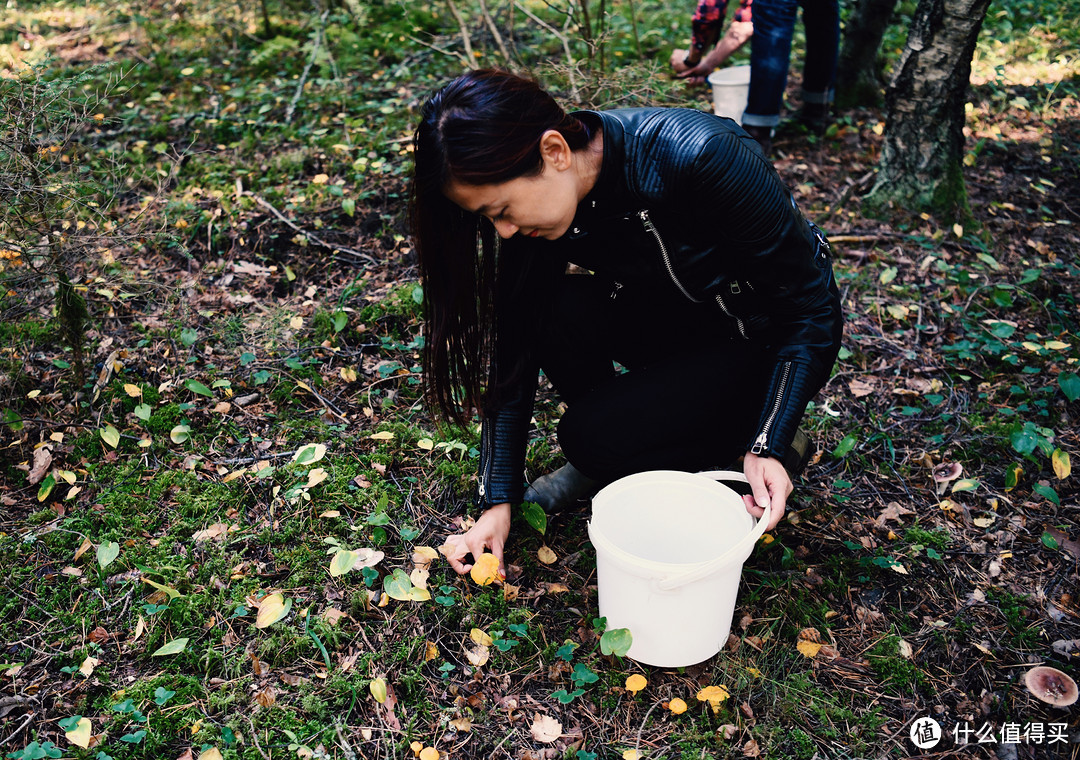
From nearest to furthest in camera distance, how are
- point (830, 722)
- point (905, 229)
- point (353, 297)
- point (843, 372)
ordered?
point (830, 722), point (843, 372), point (353, 297), point (905, 229)

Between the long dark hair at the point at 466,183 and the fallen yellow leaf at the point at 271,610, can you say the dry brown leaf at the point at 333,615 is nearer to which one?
the fallen yellow leaf at the point at 271,610

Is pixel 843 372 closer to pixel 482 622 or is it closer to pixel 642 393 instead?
pixel 642 393

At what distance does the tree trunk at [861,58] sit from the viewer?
454cm

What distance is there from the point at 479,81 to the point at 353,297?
1682 mm

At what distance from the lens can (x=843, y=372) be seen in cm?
288

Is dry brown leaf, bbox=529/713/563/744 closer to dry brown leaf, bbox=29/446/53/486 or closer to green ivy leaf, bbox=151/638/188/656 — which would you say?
green ivy leaf, bbox=151/638/188/656

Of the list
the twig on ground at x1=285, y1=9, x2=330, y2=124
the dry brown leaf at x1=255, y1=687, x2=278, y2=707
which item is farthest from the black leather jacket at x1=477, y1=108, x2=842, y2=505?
the twig on ground at x1=285, y1=9, x2=330, y2=124

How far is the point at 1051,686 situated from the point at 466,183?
171 centimetres

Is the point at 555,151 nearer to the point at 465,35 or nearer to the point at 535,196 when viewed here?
the point at 535,196

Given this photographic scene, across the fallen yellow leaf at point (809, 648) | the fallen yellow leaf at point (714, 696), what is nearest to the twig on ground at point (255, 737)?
the fallen yellow leaf at point (714, 696)

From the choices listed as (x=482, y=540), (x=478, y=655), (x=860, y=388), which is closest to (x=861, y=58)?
(x=860, y=388)

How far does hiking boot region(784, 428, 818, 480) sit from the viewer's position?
7.18ft

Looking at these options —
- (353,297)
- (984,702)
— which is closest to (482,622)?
(984,702)

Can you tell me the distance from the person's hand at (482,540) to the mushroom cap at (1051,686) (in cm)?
126
